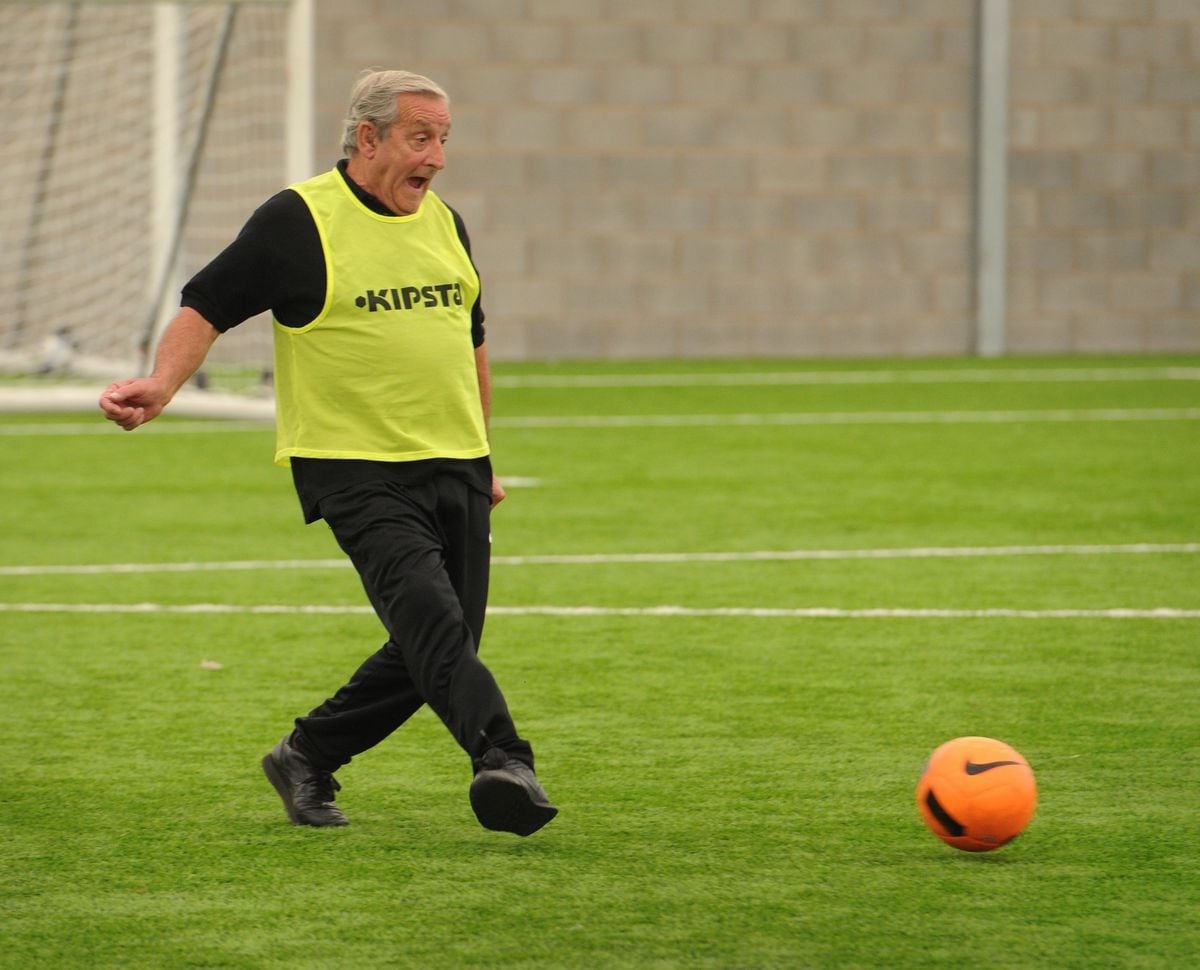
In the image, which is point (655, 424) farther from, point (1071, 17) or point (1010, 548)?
point (1071, 17)

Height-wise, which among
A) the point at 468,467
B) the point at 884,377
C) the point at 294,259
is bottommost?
the point at 884,377

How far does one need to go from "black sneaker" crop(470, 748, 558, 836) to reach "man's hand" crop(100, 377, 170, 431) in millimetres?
991

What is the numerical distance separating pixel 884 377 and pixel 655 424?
4.63m

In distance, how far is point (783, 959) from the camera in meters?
3.61

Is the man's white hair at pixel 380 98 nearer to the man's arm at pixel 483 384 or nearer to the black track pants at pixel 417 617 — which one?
the man's arm at pixel 483 384

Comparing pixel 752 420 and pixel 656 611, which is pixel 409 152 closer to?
pixel 656 611

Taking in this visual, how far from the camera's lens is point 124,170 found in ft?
50.9

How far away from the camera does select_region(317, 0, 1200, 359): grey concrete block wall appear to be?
64.3 feet

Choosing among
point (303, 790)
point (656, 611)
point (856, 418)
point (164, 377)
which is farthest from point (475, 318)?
point (856, 418)

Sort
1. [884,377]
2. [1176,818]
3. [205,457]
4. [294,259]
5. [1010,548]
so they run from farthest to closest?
[884,377] → [205,457] → [1010,548] → [1176,818] → [294,259]

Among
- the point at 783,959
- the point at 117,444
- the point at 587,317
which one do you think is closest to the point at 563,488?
the point at 117,444

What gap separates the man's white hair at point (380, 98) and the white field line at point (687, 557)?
13.6 ft

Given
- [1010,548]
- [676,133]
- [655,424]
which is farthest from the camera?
[676,133]

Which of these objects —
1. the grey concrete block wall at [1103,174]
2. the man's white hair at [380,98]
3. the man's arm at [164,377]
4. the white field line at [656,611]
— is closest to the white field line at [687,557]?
the white field line at [656,611]
